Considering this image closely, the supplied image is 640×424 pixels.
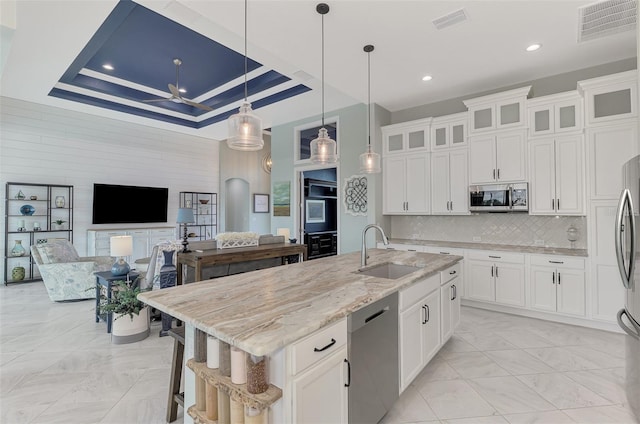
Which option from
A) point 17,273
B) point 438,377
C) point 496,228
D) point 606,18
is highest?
point 606,18

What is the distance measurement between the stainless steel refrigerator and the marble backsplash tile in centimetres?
204

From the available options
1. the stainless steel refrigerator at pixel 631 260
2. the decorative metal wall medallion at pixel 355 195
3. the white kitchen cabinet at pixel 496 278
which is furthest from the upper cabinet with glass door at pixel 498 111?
the stainless steel refrigerator at pixel 631 260

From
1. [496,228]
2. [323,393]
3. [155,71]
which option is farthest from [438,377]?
[155,71]

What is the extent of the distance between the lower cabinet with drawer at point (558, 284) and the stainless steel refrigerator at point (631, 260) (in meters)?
1.46

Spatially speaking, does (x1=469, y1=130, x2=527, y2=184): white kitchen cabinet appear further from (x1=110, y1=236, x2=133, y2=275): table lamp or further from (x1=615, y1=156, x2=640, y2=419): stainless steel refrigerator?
(x1=110, y1=236, x2=133, y2=275): table lamp

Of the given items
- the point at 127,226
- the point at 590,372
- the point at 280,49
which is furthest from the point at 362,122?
the point at 127,226

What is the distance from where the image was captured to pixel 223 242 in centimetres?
398

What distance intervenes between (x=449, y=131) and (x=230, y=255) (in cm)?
362

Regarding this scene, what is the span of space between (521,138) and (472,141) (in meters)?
0.59

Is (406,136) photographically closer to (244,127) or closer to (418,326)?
(244,127)

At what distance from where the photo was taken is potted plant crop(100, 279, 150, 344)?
9.86 feet

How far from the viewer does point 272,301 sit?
155 centimetres

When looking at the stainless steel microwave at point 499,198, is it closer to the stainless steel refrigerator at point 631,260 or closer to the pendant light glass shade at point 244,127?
the stainless steel refrigerator at point 631,260

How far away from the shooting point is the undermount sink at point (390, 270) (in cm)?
257
